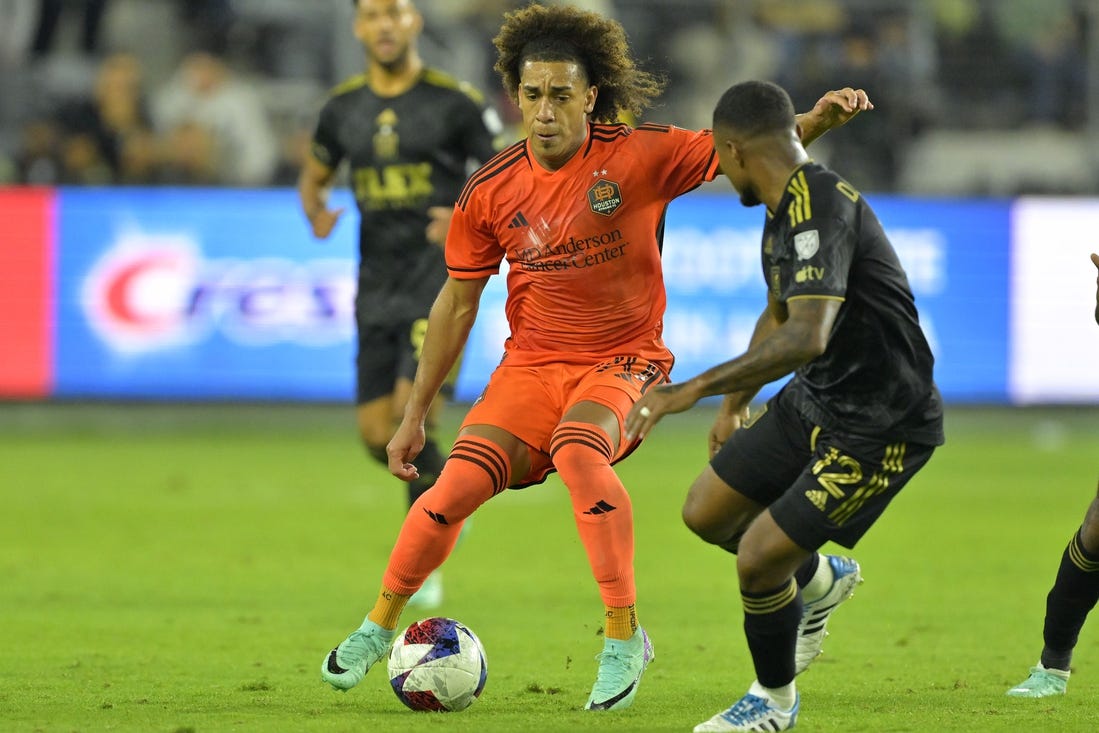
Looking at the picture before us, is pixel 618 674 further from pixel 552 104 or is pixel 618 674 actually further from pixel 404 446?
pixel 552 104

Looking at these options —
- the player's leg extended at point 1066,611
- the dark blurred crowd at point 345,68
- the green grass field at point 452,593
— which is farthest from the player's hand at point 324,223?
the dark blurred crowd at point 345,68

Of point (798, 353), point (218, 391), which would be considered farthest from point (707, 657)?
point (218, 391)

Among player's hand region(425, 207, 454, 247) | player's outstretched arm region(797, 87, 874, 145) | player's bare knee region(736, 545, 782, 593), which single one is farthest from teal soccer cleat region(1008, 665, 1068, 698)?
player's hand region(425, 207, 454, 247)

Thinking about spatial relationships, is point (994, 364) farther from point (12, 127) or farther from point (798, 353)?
point (798, 353)

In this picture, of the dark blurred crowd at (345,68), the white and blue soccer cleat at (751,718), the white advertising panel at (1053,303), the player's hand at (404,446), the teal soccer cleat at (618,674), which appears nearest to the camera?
the white and blue soccer cleat at (751,718)

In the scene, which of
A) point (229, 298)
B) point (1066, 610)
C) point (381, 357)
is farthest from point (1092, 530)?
point (229, 298)

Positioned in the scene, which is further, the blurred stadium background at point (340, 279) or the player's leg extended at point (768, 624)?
the blurred stadium background at point (340, 279)

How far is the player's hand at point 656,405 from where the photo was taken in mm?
5121

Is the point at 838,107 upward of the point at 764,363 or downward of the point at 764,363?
upward

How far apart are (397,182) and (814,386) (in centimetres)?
392

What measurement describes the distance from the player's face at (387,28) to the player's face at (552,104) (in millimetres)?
2604

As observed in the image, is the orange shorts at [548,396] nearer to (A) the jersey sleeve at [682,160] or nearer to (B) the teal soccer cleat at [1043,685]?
(A) the jersey sleeve at [682,160]

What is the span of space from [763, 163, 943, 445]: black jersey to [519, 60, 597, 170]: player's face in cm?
110

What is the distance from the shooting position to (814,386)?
566 cm
